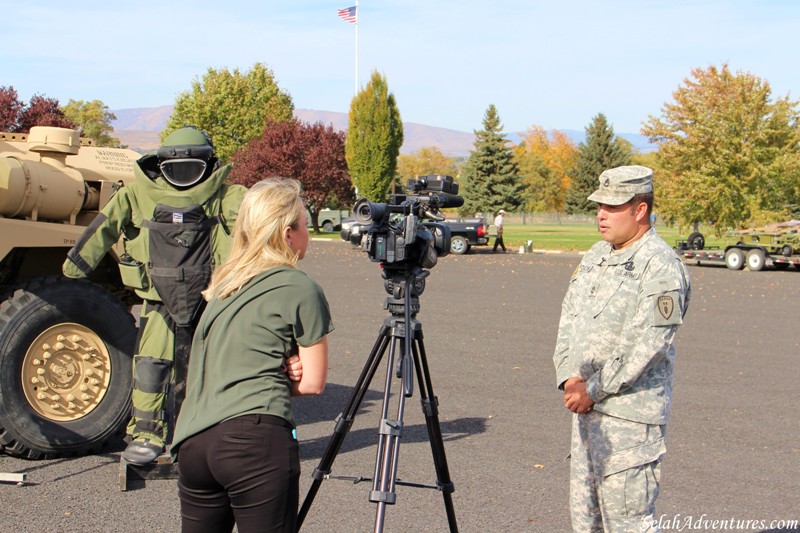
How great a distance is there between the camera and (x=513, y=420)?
25.1 ft

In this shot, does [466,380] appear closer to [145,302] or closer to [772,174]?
[145,302]

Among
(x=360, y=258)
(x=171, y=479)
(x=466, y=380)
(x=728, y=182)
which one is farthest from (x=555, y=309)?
(x=728, y=182)

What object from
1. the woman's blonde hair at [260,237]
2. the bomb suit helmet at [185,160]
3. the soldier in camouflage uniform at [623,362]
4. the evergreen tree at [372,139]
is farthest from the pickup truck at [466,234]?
the woman's blonde hair at [260,237]

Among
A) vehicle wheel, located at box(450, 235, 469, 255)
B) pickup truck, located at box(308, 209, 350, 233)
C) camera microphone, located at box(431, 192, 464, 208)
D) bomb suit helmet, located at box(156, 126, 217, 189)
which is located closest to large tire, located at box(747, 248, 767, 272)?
vehicle wheel, located at box(450, 235, 469, 255)

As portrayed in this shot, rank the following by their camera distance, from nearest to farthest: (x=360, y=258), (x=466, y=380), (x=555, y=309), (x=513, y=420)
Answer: (x=513, y=420), (x=466, y=380), (x=555, y=309), (x=360, y=258)

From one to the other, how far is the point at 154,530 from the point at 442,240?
7.29 feet

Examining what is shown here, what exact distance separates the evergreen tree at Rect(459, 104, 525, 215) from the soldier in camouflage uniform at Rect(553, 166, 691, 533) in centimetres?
6567

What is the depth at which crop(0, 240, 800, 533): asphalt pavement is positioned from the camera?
17.2 ft

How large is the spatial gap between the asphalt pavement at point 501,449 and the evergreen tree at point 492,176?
56.1 meters

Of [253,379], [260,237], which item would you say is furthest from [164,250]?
[253,379]

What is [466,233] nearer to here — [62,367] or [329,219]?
[329,219]

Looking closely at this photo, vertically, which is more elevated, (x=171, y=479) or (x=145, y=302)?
(x=145, y=302)

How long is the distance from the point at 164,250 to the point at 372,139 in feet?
155

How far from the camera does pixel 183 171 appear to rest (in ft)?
19.0
